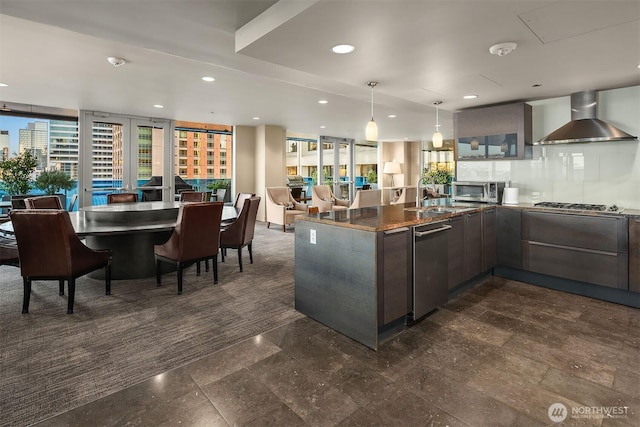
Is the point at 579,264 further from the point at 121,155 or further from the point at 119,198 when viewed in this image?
the point at 121,155

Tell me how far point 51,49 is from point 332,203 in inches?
229

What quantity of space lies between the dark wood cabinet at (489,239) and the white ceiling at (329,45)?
1.42 metres

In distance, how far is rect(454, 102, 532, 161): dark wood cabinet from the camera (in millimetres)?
4141

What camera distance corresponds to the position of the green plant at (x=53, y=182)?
243 inches

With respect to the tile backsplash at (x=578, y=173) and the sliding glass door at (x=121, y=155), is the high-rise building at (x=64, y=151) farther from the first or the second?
the tile backsplash at (x=578, y=173)

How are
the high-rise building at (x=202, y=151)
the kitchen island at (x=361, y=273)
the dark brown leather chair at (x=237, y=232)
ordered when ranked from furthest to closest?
the high-rise building at (x=202, y=151) → the dark brown leather chair at (x=237, y=232) → the kitchen island at (x=361, y=273)

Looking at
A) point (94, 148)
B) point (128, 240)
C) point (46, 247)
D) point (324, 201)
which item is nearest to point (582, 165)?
point (324, 201)

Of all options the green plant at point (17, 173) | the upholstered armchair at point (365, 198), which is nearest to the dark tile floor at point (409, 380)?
the upholstered armchair at point (365, 198)

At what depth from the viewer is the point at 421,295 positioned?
2.72 m

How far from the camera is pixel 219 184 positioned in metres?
8.48

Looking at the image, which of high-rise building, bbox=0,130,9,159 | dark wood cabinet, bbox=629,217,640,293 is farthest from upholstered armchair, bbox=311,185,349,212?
high-rise building, bbox=0,130,9,159

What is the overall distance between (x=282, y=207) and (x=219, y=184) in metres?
2.18

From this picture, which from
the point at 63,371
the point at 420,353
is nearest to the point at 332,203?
the point at 420,353

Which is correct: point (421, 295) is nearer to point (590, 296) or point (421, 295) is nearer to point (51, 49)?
point (590, 296)
